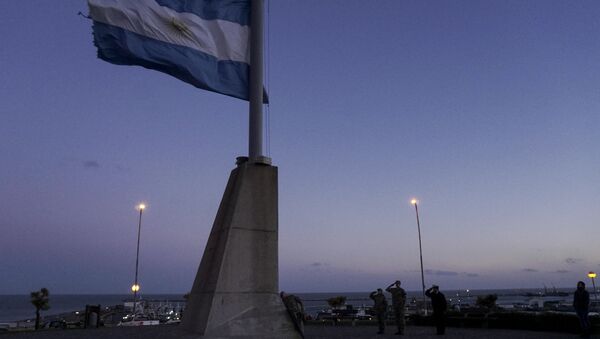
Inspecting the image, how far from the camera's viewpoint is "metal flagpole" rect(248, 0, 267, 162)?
12.2 m

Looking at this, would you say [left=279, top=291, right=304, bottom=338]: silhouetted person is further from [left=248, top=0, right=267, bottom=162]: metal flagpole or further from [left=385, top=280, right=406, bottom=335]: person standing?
[left=385, top=280, right=406, bottom=335]: person standing

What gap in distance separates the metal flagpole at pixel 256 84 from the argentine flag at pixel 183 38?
0.15m

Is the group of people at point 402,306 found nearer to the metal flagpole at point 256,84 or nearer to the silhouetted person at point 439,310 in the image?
the silhouetted person at point 439,310

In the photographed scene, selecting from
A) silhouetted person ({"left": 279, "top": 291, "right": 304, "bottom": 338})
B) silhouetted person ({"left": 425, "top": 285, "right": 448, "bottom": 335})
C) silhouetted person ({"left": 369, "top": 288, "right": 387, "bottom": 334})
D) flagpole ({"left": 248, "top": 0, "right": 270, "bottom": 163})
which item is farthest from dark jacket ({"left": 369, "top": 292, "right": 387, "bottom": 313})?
flagpole ({"left": 248, "top": 0, "right": 270, "bottom": 163})

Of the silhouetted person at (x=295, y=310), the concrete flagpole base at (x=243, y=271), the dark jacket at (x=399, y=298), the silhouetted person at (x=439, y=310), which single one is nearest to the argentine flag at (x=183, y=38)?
the concrete flagpole base at (x=243, y=271)

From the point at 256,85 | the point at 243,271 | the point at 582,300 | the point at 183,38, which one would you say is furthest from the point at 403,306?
the point at 183,38

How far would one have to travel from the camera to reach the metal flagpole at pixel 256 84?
1221 centimetres

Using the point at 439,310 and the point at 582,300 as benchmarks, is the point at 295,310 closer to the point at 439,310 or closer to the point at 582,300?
the point at 439,310

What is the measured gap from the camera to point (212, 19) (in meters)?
12.3

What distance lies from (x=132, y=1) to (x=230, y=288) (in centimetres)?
641

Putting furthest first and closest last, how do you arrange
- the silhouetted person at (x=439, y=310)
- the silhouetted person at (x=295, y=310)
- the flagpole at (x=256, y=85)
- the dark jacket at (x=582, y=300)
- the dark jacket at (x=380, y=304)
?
the dark jacket at (x=380, y=304) < the silhouetted person at (x=439, y=310) < the dark jacket at (x=582, y=300) < the flagpole at (x=256, y=85) < the silhouetted person at (x=295, y=310)

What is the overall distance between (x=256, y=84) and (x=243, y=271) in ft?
14.3

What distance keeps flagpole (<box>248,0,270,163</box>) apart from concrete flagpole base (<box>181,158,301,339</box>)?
392mm

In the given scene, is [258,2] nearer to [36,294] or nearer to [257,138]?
[257,138]
